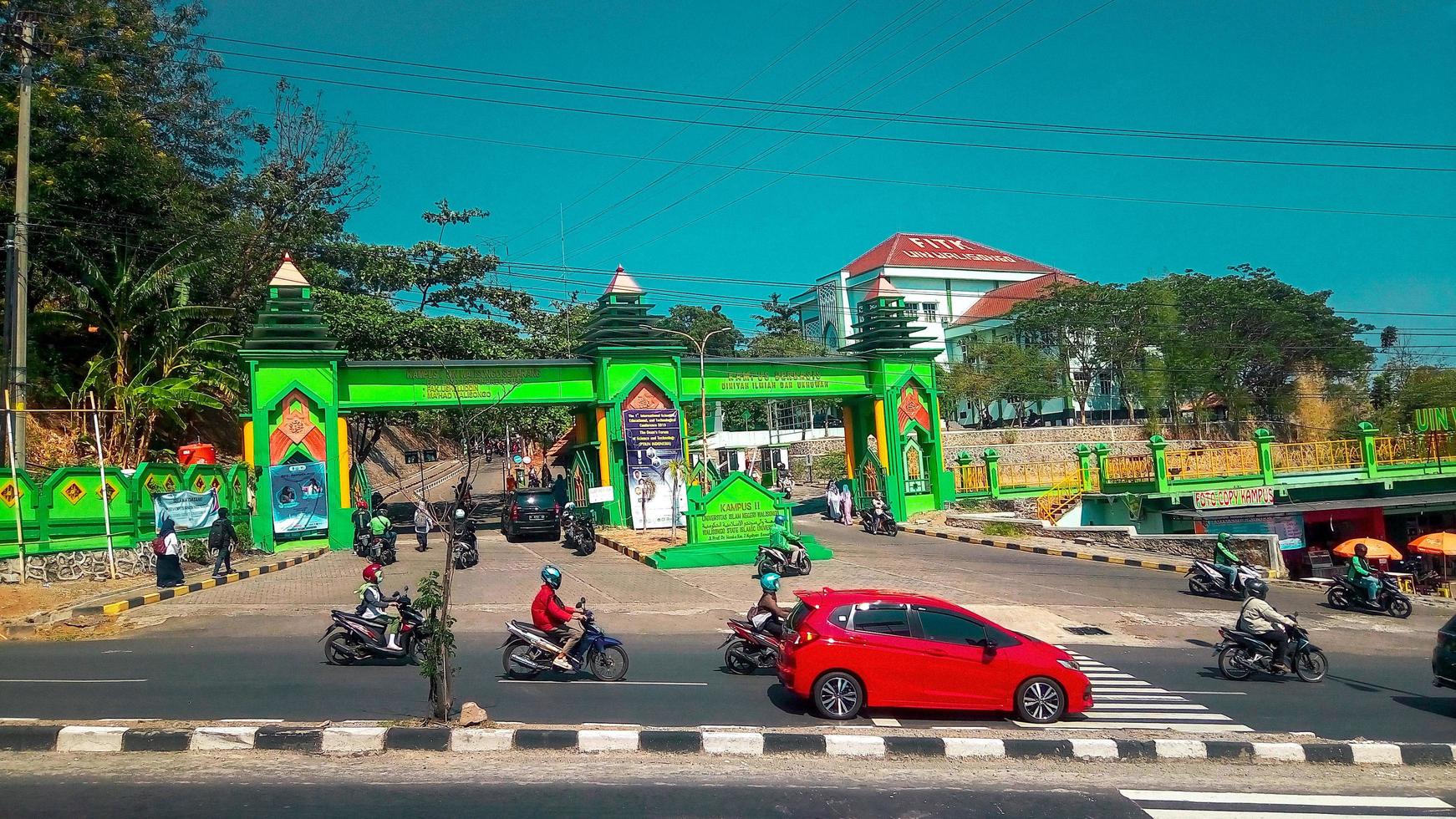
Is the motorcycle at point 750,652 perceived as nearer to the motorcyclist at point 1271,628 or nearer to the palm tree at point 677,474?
the motorcyclist at point 1271,628

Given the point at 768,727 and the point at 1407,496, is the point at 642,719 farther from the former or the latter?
the point at 1407,496

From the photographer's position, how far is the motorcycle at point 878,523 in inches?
1176

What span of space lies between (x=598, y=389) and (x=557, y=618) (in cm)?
1759

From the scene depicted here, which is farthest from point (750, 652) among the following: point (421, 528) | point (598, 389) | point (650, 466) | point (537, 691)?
point (598, 389)

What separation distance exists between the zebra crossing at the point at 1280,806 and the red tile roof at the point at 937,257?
67.1m

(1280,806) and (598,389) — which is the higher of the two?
(598,389)

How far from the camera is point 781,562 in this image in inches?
805

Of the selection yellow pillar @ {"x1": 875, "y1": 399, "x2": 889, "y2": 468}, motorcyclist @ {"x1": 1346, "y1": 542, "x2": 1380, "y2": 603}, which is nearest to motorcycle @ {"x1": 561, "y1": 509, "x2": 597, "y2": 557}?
yellow pillar @ {"x1": 875, "y1": 399, "x2": 889, "y2": 468}

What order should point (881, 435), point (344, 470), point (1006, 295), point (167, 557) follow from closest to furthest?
1. point (167, 557)
2. point (344, 470)
3. point (881, 435)
4. point (1006, 295)

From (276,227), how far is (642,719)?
116 ft

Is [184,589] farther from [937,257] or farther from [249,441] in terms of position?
[937,257]

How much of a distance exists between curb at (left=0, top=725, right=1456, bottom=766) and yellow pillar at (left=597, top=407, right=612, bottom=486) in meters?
20.1

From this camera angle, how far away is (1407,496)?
31.5m

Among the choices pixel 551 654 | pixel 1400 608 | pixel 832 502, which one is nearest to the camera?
pixel 551 654
